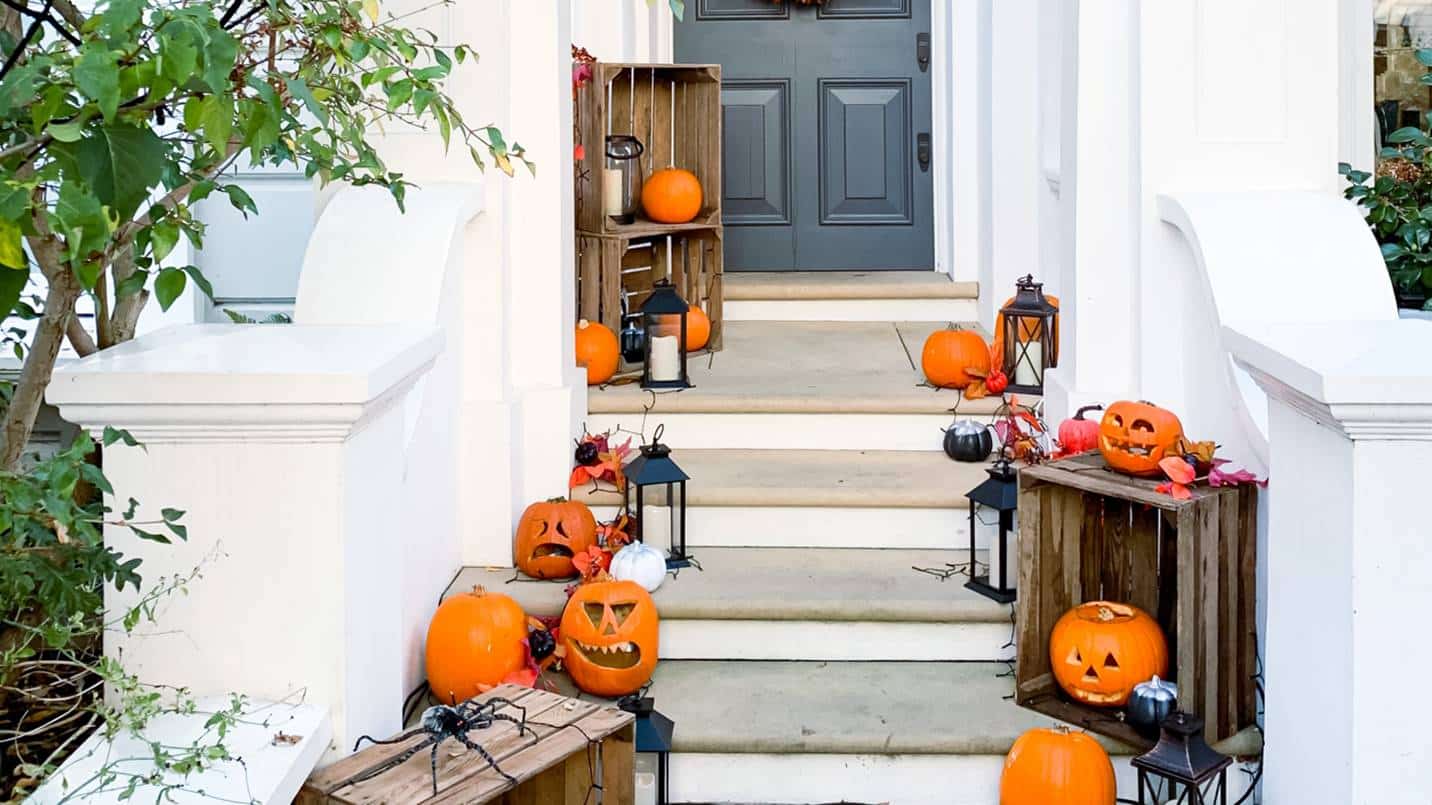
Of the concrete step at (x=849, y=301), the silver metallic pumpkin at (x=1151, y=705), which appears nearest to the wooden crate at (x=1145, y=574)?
the silver metallic pumpkin at (x=1151, y=705)

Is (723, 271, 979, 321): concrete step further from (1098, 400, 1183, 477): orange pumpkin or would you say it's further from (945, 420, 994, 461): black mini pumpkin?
(1098, 400, 1183, 477): orange pumpkin

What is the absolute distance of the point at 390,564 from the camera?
2.48 meters

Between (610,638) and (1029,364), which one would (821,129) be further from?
(610,638)

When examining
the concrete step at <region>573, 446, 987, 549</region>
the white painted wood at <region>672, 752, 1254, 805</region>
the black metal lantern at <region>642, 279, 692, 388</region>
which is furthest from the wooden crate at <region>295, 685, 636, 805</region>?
the black metal lantern at <region>642, 279, 692, 388</region>

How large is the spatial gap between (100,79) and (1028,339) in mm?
3351

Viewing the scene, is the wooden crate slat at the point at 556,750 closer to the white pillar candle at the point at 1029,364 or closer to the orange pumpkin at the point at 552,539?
the orange pumpkin at the point at 552,539

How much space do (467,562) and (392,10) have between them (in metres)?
1.35

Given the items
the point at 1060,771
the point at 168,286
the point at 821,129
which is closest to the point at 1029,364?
the point at 1060,771

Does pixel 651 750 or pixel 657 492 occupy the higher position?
pixel 657 492

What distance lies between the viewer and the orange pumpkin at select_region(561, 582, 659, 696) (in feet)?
11.1

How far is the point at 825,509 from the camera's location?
4.11 m

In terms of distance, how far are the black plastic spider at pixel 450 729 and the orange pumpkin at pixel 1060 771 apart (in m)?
1.02

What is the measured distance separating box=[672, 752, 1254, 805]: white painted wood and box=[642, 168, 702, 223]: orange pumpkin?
2.36m

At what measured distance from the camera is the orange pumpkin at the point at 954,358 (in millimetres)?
4586
